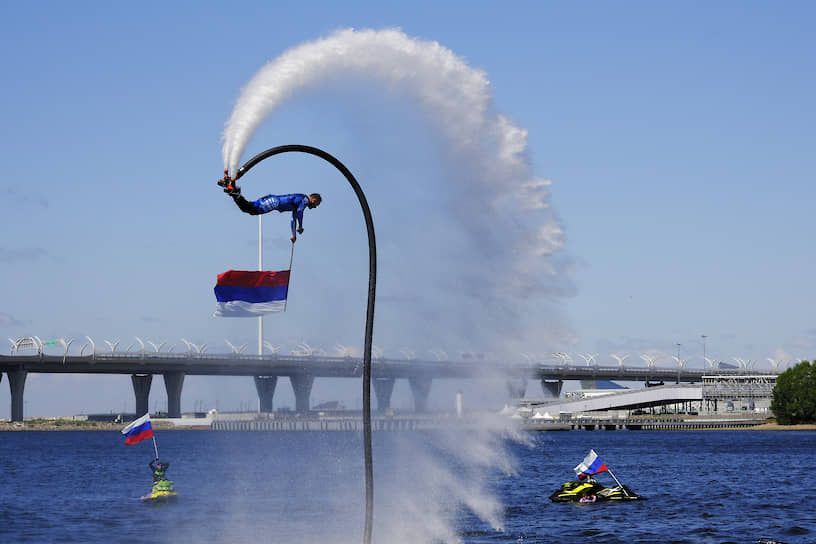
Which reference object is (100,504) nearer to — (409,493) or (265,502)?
(265,502)

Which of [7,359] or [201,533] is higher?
[7,359]

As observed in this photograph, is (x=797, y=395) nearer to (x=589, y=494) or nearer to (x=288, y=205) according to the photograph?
(x=589, y=494)

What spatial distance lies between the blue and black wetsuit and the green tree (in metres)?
171

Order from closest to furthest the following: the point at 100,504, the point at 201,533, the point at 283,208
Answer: the point at 283,208
the point at 201,533
the point at 100,504

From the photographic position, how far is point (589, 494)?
65.8m

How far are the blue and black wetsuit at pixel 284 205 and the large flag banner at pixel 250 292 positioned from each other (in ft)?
4.50

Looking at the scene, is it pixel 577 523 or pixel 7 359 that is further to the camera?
pixel 7 359

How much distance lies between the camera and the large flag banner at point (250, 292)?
2247cm

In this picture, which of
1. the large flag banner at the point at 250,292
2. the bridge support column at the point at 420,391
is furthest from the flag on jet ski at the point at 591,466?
the large flag banner at the point at 250,292

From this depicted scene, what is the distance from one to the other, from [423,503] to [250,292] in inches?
1321

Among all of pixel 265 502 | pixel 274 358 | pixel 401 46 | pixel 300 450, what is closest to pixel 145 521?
pixel 265 502

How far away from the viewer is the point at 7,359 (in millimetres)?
198375

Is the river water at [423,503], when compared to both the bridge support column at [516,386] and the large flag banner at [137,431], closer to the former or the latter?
the bridge support column at [516,386]

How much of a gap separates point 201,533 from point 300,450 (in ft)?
383
